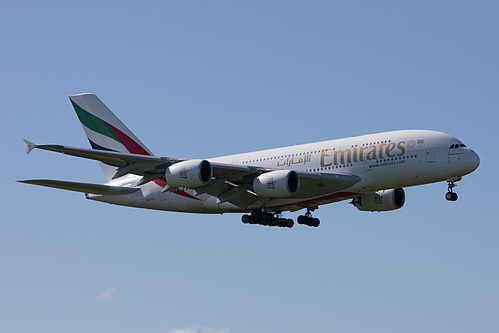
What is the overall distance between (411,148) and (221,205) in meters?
11.3

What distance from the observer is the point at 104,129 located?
51.7 m

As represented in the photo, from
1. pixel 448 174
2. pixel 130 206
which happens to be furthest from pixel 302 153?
pixel 130 206

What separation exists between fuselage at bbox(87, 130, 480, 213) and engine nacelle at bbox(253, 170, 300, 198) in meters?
2.17

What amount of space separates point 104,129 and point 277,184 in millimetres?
15765

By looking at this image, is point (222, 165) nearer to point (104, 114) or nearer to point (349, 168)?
point (349, 168)

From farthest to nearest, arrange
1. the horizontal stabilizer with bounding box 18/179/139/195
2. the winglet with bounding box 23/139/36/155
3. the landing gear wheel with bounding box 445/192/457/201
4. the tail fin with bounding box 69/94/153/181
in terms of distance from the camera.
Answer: the tail fin with bounding box 69/94/153/181 < the horizontal stabilizer with bounding box 18/179/139/195 < the landing gear wheel with bounding box 445/192/457/201 < the winglet with bounding box 23/139/36/155

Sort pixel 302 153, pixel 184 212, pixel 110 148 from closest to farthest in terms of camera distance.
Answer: pixel 302 153, pixel 184 212, pixel 110 148

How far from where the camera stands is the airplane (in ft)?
133

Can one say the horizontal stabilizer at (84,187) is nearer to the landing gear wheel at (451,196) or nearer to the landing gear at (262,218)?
the landing gear at (262,218)

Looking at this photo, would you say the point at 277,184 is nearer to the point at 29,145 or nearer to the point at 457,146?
the point at 457,146

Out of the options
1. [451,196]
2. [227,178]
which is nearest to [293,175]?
[227,178]

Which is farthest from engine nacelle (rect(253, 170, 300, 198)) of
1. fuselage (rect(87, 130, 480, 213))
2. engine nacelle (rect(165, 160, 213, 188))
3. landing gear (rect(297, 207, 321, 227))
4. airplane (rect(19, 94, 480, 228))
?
→ landing gear (rect(297, 207, 321, 227))

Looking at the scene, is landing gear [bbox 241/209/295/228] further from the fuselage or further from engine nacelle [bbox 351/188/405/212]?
engine nacelle [bbox 351/188/405/212]

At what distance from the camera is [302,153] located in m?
44.2
